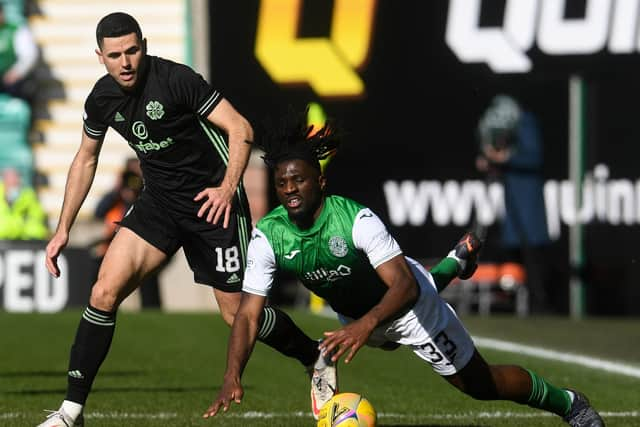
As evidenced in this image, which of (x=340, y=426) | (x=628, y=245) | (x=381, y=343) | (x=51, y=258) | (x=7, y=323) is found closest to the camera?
(x=340, y=426)

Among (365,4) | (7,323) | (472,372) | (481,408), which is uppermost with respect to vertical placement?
(365,4)

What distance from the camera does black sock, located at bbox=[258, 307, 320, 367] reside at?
7500 millimetres

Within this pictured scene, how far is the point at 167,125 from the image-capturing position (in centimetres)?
736

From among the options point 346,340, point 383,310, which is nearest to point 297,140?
point 383,310

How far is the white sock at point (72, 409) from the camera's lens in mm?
7199

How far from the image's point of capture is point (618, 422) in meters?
7.78

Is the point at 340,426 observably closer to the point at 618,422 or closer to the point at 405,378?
the point at 618,422

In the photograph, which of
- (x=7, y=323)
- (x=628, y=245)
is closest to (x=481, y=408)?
(x=7, y=323)

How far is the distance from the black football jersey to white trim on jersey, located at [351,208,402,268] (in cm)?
125

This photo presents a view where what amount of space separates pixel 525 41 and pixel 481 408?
32.3 feet

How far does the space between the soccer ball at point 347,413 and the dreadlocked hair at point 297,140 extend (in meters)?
1.05

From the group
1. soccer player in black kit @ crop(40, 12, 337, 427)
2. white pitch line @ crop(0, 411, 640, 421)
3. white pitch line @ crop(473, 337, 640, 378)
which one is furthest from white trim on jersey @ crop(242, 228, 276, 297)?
white pitch line @ crop(473, 337, 640, 378)

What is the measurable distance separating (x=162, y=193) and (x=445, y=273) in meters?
1.50

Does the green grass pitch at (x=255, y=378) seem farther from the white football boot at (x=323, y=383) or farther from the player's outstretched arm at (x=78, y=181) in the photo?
the player's outstretched arm at (x=78, y=181)
